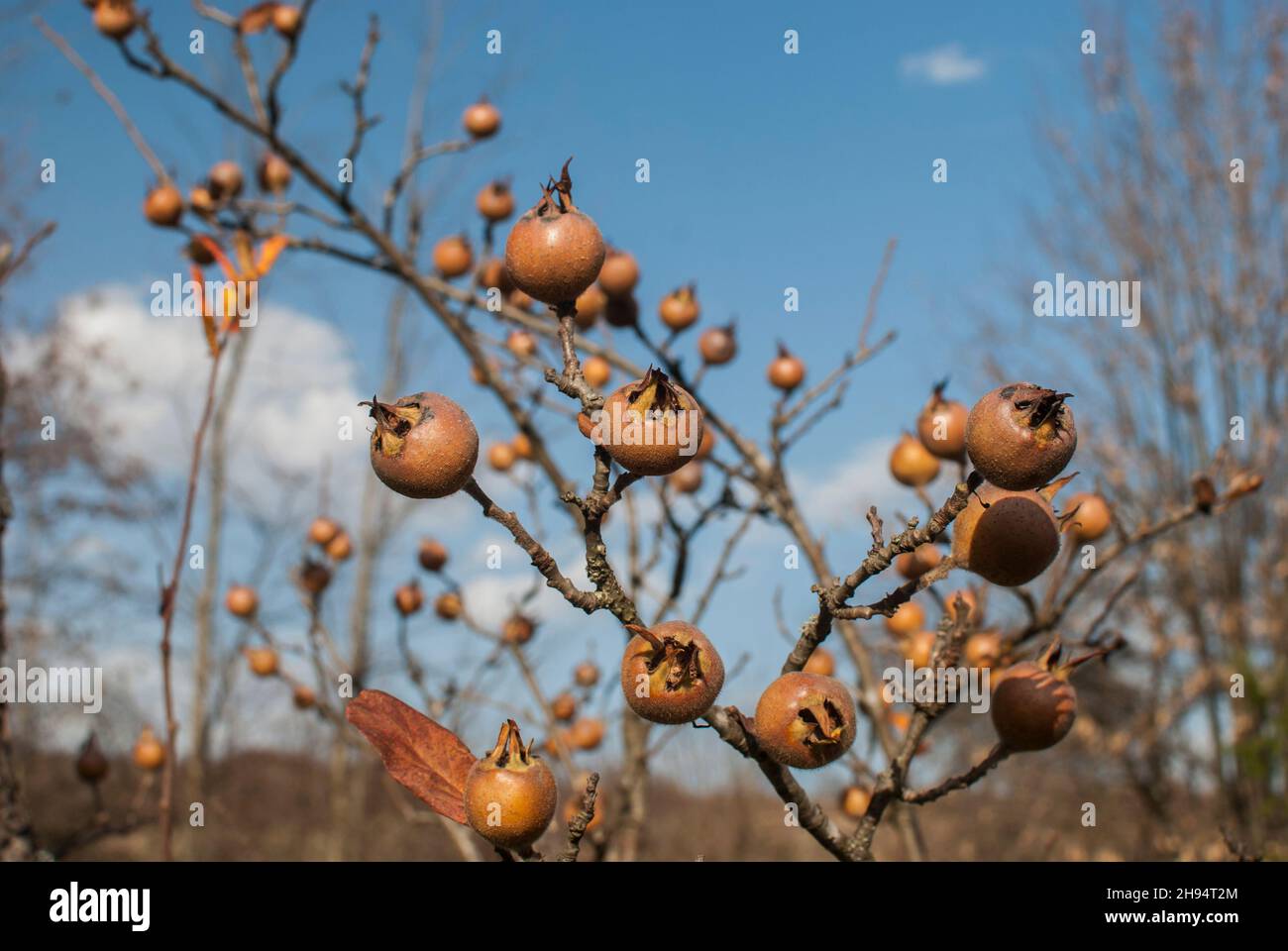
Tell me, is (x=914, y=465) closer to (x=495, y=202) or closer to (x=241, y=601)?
(x=495, y=202)

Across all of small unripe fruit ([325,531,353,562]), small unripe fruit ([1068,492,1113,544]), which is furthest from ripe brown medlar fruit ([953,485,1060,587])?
small unripe fruit ([325,531,353,562])

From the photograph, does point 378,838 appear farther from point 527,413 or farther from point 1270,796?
point 527,413

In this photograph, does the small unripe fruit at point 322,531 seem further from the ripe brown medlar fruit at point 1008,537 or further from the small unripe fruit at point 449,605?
the ripe brown medlar fruit at point 1008,537

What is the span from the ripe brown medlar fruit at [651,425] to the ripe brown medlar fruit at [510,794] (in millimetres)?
297

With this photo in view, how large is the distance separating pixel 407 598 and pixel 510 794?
2.36 m

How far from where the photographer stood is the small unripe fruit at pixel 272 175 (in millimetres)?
3741

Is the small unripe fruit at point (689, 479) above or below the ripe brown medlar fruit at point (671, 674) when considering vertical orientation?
above

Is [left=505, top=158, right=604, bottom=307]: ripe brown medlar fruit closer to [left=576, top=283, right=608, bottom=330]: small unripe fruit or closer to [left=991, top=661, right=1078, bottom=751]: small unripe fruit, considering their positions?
[left=991, top=661, right=1078, bottom=751]: small unripe fruit

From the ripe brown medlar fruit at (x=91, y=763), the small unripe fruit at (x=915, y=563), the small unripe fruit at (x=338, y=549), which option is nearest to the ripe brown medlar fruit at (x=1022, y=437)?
the small unripe fruit at (x=915, y=563)

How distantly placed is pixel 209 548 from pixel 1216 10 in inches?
615

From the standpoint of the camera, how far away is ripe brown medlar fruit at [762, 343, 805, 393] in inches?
109

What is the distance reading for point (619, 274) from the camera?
2584 mm
